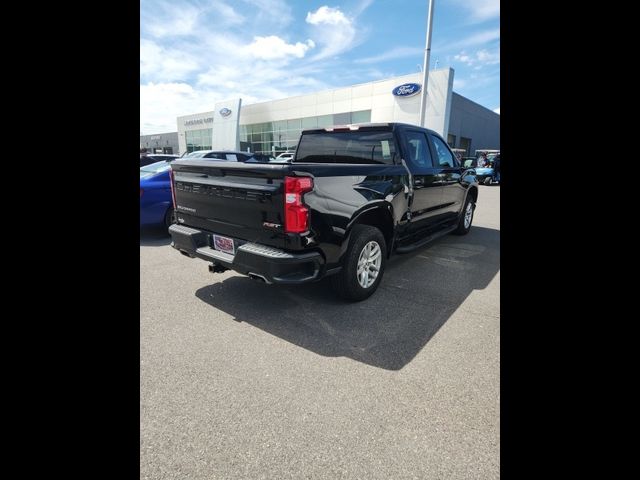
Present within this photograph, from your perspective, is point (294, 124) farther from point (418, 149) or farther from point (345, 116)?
point (418, 149)

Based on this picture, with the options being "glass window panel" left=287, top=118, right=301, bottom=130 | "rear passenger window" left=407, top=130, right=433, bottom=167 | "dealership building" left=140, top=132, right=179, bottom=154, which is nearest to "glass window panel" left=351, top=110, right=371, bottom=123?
"glass window panel" left=287, top=118, right=301, bottom=130

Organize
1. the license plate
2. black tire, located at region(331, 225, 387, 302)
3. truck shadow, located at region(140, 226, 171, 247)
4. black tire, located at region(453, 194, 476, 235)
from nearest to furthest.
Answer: the license plate
black tire, located at region(331, 225, 387, 302)
truck shadow, located at region(140, 226, 171, 247)
black tire, located at region(453, 194, 476, 235)

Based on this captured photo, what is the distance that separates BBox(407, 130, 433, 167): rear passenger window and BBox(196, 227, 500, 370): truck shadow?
4.94ft

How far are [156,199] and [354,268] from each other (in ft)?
15.4

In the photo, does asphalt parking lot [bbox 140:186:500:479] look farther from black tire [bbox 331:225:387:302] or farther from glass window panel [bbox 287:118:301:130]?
glass window panel [bbox 287:118:301:130]

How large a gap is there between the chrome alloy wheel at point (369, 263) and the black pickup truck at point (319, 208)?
0.01 metres

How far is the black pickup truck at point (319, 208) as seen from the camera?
9.84 feet

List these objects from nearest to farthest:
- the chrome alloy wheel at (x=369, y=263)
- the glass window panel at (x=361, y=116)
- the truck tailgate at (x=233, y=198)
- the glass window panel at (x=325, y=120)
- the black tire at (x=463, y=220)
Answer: the truck tailgate at (x=233, y=198) < the chrome alloy wheel at (x=369, y=263) < the black tire at (x=463, y=220) < the glass window panel at (x=361, y=116) < the glass window panel at (x=325, y=120)

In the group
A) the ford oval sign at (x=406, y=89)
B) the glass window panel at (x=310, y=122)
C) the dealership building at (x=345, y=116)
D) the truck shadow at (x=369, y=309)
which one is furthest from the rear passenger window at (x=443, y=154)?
the glass window panel at (x=310, y=122)

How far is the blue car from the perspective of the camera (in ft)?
21.2

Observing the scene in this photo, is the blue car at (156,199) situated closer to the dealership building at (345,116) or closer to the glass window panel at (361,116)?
the dealership building at (345,116)

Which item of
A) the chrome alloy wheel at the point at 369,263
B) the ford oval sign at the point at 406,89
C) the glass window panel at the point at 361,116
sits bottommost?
the chrome alloy wheel at the point at 369,263
